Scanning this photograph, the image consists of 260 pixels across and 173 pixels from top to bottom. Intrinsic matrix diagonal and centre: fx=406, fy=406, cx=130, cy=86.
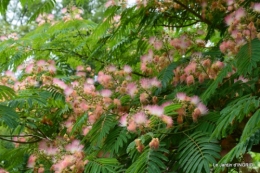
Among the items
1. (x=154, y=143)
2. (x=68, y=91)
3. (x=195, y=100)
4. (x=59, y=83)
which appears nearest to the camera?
(x=154, y=143)

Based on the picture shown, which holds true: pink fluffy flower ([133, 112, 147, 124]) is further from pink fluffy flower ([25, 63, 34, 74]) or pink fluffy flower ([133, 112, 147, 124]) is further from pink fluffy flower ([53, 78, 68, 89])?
pink fluffy flower ([25, 63, 34, 74])

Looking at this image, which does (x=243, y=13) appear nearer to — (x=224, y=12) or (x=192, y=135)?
(x=224, y=12)

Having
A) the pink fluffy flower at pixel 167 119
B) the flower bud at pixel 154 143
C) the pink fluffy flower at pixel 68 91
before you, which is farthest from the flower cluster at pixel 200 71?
the pink fluffy flower at pixel 68 91

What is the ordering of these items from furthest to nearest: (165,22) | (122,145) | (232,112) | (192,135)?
1. (165,22)
2. (122,145)
3. (192,135)
4. (232,112)

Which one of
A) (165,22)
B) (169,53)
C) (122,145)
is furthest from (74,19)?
(122,145)

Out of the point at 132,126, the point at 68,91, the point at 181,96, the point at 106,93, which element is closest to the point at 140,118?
the point at 132,126

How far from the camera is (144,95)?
218cm

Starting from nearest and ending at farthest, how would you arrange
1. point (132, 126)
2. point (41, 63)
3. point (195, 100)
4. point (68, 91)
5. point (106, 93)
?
1. point (132, 126)
2. point (195, 100)
3. point (106, 93)
4. point (68, 91)
5. point (41, 63)

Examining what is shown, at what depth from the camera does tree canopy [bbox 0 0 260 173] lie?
1840mm

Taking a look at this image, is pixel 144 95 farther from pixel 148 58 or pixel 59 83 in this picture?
pixel 59 83

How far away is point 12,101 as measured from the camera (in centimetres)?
230

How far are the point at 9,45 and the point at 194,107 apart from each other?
5.18 ft

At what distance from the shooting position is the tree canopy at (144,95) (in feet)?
6.04

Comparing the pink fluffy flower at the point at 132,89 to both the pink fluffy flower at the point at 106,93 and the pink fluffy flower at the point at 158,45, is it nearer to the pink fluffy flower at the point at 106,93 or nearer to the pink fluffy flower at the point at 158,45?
the pink fluffy flower at the point at 106,93
